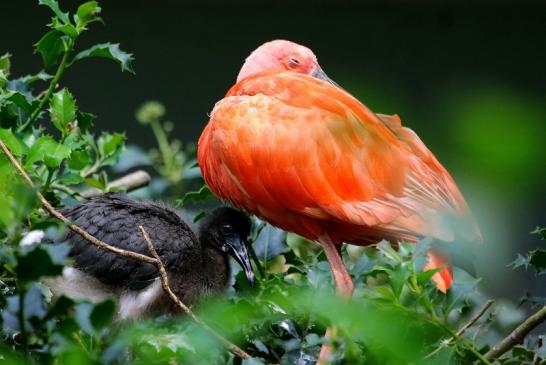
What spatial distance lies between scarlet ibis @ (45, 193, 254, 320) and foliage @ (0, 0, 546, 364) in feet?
0.30

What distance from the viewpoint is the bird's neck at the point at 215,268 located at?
2.45 metres

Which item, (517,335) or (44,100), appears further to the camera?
(44,100)

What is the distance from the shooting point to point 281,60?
2822 millimetres

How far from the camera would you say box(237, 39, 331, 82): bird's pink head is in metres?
2.79

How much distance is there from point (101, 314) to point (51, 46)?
4.02 feet

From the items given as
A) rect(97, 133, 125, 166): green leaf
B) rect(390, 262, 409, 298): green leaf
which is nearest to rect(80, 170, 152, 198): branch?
rect(97, 133, 125, 166): green leaf

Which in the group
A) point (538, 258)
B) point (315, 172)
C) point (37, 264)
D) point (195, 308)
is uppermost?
point (37, 264)

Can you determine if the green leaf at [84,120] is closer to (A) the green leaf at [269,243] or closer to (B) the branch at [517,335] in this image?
(A) the green leaf at [269,243]

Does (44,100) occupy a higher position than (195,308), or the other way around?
(44,100)

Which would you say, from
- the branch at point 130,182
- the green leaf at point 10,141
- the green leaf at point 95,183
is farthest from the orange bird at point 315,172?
the green leaf at point 10,141

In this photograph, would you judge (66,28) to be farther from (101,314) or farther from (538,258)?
(101,314)

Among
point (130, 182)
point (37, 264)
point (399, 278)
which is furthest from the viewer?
point (130, 182)

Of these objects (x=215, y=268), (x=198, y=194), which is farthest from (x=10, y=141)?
(x=215, y=268)

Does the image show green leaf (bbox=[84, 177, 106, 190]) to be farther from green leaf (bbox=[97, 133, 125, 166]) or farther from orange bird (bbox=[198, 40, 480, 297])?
orange bird (bbox=[198, 40, 480, 297])
